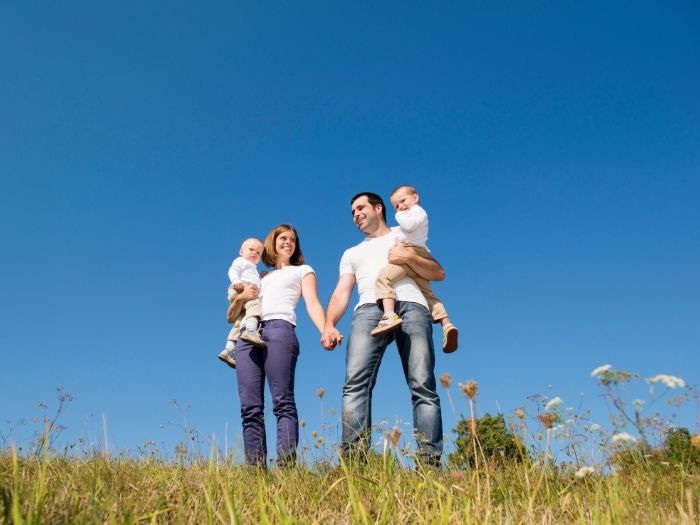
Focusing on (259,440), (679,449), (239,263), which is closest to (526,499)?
(679,449)

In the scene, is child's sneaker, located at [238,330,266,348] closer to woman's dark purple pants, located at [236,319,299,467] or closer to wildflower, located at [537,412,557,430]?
woman's dark purple pants, located at [236,319,299,467]

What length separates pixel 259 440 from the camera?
588cm

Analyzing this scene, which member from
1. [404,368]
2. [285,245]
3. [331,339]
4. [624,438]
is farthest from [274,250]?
[624,438]

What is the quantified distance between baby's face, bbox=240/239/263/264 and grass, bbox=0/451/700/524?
2.89m

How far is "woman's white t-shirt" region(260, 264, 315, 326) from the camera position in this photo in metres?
6.21

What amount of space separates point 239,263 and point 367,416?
2.38 metres

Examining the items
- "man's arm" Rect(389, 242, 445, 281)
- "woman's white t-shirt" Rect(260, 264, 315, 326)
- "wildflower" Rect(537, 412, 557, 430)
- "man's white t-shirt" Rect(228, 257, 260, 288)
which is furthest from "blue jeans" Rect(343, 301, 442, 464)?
"wildflower" Rect(537, 412, 557, 430)

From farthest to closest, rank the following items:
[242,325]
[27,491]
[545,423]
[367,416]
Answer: [242,325] → [367,416] → [27,491] → [545,423]

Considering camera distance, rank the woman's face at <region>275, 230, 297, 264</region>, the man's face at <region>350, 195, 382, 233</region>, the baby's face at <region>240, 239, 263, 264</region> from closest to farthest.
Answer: the man's face at <region>350, 195, 382, 233</region> < the woman's face at <region>275, 230, 297, 264</region> < the baby's face at <region>240, 239, 263, 264</region>

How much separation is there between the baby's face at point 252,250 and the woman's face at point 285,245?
54cm

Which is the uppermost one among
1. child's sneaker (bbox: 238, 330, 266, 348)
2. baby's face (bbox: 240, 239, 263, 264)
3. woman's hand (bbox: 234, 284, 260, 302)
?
baby's face (bbox: 240, 239, 263, 264)

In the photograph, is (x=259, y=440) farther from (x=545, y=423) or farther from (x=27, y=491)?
(x=545, y=423)

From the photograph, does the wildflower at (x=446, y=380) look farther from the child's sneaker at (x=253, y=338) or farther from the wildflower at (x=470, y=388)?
the child's sneaker at (x=253, y=338)

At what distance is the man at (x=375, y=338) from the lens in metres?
5.52
